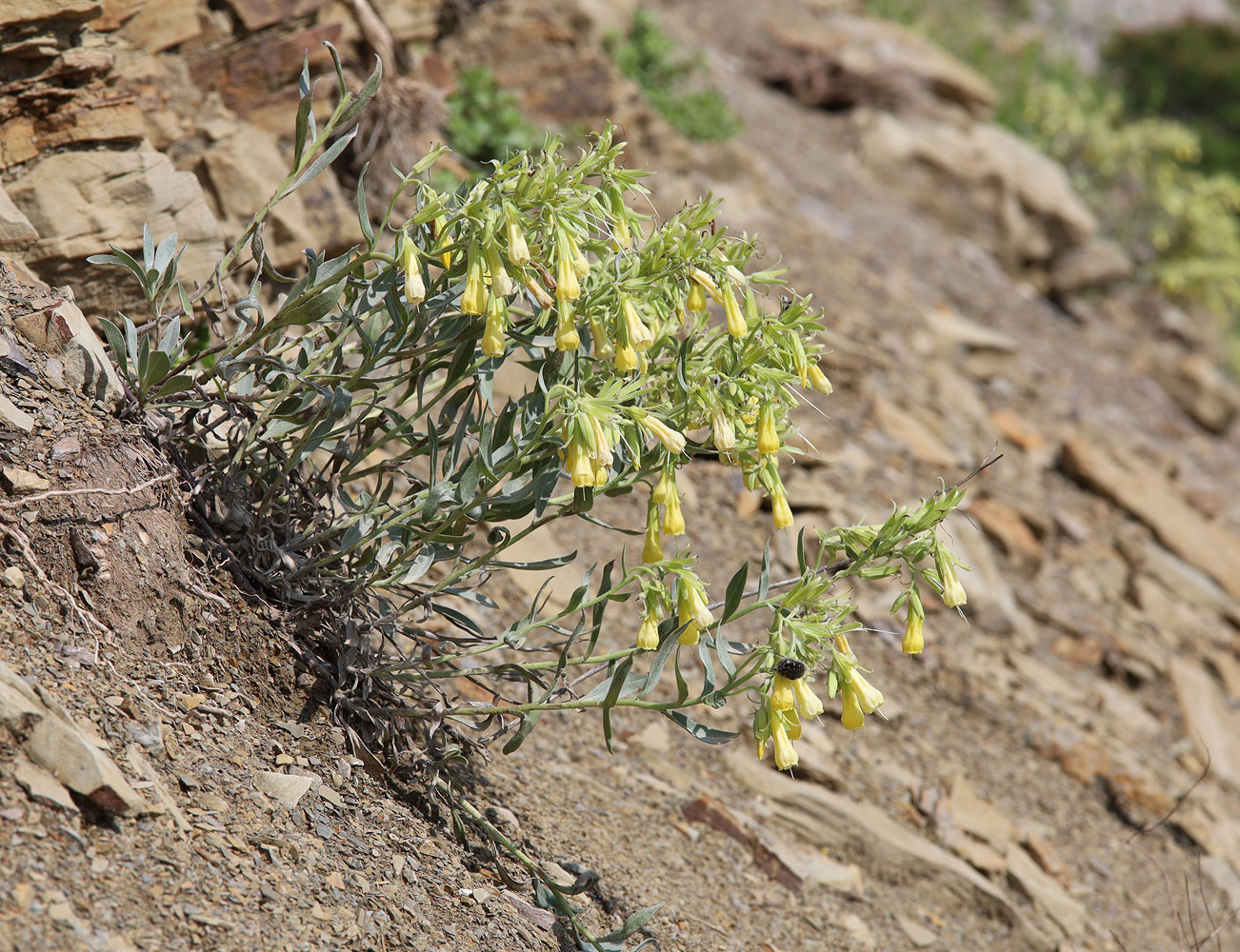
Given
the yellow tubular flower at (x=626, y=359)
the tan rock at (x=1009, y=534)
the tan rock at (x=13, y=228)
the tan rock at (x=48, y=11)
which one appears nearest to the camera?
the yellow tubular flower at (x=626, y=359)

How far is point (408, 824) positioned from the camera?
2.30m

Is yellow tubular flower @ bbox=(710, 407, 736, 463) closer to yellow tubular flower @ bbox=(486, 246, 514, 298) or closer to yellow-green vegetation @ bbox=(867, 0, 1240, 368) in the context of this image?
yellow tubular flower @ bbox=(486, 246, 514, 298)

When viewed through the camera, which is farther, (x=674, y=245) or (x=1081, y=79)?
(x=1081, y=79)

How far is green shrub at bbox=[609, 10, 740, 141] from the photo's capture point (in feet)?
22.4

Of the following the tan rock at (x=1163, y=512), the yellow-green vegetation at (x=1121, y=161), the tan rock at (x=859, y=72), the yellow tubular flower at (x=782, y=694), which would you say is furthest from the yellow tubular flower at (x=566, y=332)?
the yellow-green vegetation at (x=1121, y=161)

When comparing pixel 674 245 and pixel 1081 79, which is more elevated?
pixel 674 245

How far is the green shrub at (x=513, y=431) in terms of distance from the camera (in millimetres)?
1899

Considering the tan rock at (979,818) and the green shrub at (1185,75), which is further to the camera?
the green shrub at (1185,75)

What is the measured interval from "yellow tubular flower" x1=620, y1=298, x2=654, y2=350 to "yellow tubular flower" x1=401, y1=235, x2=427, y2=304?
1.18ft

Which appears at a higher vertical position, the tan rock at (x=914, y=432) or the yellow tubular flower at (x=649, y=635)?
the yellow tubular flower at (x=649, y=635)

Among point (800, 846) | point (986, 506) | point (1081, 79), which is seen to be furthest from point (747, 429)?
point (1081, 79)

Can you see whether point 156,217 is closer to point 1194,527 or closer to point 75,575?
point 75,575

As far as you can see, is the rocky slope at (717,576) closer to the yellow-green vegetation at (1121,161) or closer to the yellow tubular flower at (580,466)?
the yellow tubular flower at (580,466)

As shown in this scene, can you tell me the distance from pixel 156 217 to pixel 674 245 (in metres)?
1.90
